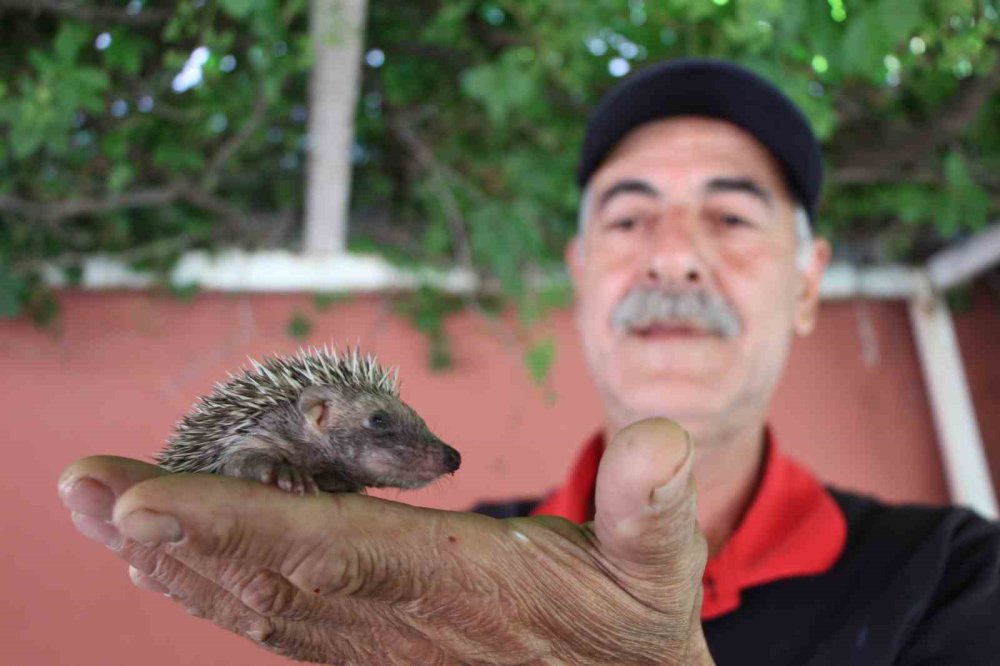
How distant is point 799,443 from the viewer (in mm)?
3881

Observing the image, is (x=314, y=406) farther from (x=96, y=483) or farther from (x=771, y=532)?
(x=771, y=532)

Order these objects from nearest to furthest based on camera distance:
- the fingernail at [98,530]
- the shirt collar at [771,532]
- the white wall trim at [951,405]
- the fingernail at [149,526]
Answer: the fingernail at [149,526] < the fingernail at [98,530] < the shirt collar at [771,532] < the white wall trim at [951,405]

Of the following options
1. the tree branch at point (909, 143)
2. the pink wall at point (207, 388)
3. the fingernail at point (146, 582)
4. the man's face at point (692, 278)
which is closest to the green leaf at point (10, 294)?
the pink wall at point (207, 388)

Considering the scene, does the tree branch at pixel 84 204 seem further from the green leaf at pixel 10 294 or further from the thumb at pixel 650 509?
the thumb at pixel 650 509

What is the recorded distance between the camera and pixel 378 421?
1.32 meters

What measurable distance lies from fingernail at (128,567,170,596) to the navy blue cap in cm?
185

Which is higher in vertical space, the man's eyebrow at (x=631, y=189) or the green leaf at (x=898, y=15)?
the green leaf at (x=898, y=15)

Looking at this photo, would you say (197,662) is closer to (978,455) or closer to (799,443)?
(799,443)

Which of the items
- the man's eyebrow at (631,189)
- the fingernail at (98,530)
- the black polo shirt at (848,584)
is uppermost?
the man's eyebrow at (631,189)

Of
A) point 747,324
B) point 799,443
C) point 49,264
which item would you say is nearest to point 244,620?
point 747,324

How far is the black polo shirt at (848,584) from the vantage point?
157 cm

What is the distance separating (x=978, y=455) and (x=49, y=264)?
4662mm

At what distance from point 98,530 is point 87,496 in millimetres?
87

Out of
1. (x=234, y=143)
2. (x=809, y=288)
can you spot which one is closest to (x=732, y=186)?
(x=809, y=288)
